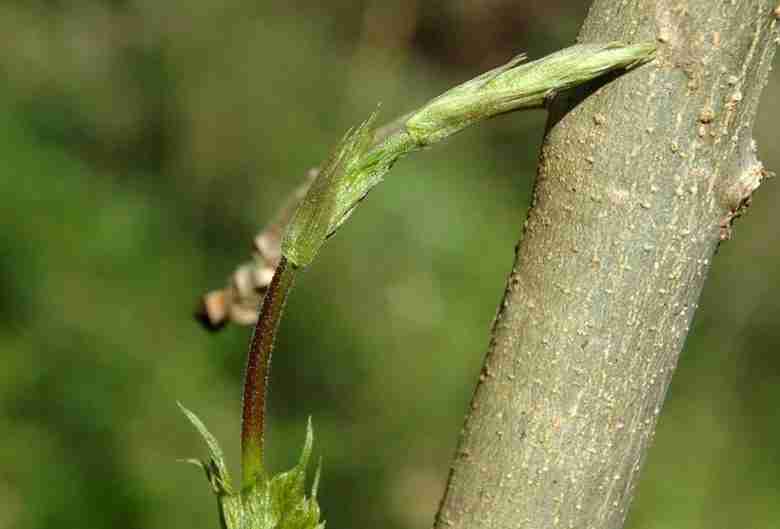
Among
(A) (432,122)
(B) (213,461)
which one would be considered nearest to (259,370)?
(B) (213,461)

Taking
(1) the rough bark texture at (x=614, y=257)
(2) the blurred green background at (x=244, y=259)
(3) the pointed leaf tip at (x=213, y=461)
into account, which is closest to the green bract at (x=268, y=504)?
(3) the pointed leaf tip at (x=213, y=461)

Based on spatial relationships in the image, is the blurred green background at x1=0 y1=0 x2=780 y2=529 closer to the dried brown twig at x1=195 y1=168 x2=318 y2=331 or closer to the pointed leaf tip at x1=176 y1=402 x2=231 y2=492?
the dried brown twig at x1=195 y1=168 x2=318 y2=331

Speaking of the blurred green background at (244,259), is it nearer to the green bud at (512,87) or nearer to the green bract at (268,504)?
the green bract at (268,504)

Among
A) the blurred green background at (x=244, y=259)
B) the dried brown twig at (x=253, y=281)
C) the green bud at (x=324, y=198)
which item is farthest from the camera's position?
the blurred green background at (x=244, y=259)

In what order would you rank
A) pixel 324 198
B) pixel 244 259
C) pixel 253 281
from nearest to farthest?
pixel 324 198, pixel 253 281, pixel 244 259

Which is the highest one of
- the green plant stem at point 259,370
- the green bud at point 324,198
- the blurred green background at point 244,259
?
the blurred green background at point 244,259

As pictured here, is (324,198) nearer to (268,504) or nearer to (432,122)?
(432,122)

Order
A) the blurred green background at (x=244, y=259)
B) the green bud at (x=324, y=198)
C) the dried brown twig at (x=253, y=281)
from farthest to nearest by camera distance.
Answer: the blurred green background at (x=244, y=259) → the dried brown twig at (x=253, y=281) → the green bud at (x=324, y=198)
